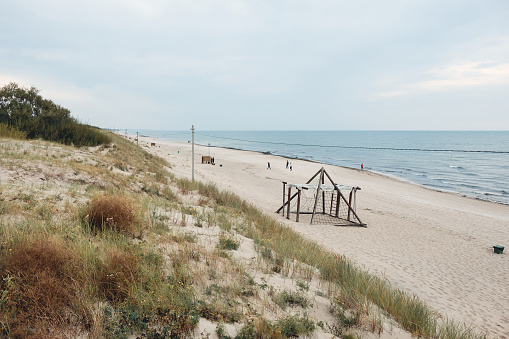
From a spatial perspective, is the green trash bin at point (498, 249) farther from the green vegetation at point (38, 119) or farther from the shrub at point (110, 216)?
the green vegetation at point (38, 119)

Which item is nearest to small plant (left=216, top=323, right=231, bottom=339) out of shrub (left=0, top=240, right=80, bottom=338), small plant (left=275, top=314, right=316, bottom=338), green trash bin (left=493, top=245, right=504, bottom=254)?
small plant (left=275, top=314, right=316, bottom=338)

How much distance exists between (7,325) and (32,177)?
7.71 meters

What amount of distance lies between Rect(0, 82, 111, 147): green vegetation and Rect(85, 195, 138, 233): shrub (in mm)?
14445

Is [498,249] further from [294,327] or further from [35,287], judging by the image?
[35,287]

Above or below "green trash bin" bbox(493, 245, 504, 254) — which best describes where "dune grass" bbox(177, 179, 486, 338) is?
above

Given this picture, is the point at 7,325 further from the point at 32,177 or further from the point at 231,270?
the point at 32,177

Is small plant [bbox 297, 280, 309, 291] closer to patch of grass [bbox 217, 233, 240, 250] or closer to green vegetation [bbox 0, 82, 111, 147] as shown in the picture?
patch of grass [bbox 217, 233, 240, 250]

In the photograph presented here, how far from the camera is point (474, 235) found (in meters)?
14.6

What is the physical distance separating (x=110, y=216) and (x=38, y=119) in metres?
16.6

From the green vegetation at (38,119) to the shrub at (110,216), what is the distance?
14445mm

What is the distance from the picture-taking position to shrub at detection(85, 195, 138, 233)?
18.6 feet

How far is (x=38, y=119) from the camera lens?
17.2 meters

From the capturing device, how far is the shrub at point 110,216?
566 cm

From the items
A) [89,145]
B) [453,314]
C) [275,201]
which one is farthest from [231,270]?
[89,145]
